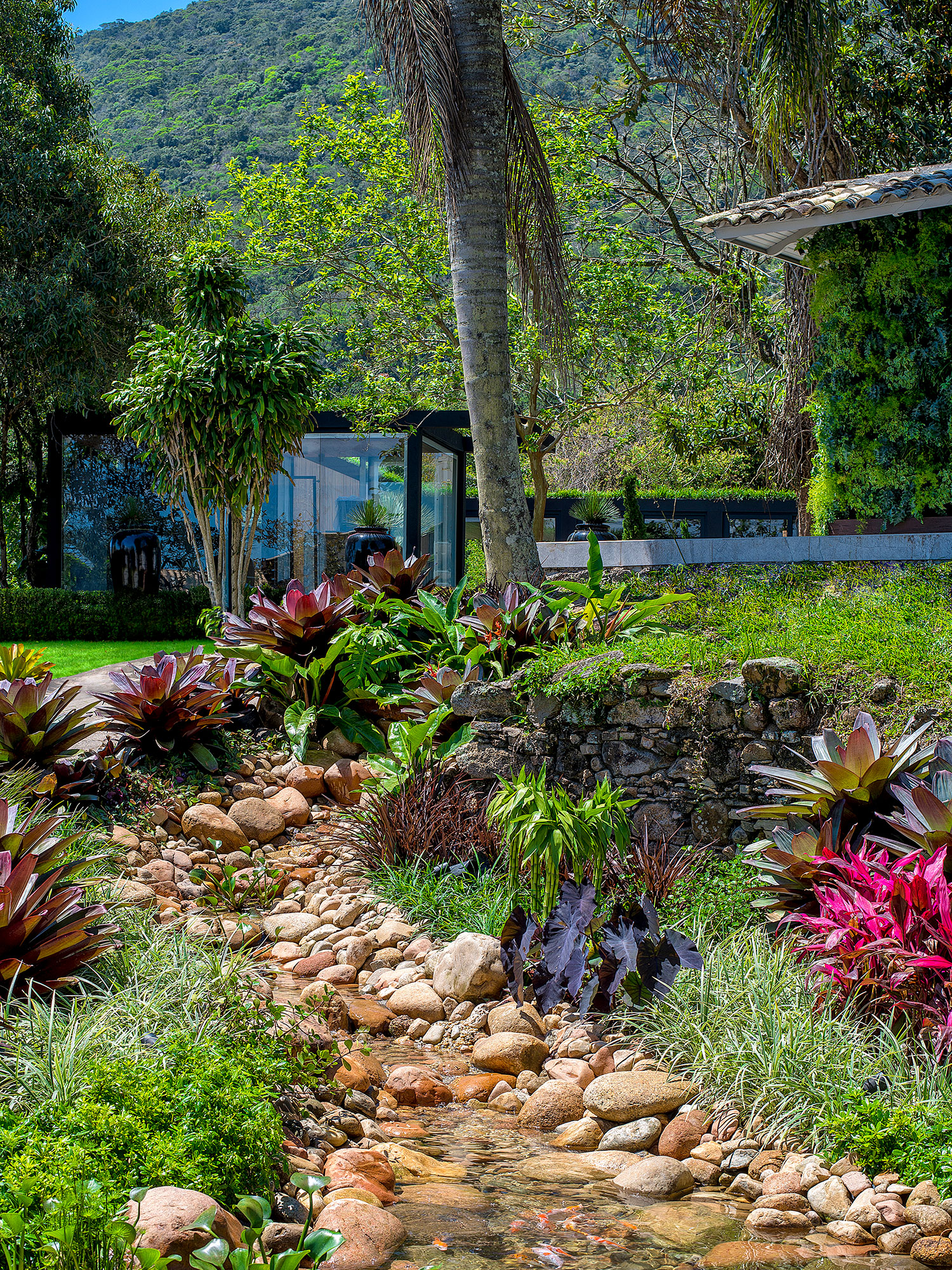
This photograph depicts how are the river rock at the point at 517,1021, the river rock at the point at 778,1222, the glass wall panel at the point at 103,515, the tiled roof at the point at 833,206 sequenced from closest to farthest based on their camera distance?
the river rock at the point at 778,1222 < the river rock at the point at 517,1021 < the tiled roof at the point at 833,206 < the glass wall panel at the point at 103,515

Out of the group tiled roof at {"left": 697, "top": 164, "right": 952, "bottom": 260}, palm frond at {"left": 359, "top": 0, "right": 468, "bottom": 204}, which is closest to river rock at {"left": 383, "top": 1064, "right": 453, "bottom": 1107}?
palm frond at {"left": 359, "top": 0, "right": 468, "bottom": 204}

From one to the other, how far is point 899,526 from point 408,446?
7.53 meters

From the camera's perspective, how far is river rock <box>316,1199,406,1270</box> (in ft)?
8.77

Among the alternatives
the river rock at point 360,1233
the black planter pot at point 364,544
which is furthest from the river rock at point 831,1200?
the black planter pot at point 364,544

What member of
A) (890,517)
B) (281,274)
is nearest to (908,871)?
(890,517)

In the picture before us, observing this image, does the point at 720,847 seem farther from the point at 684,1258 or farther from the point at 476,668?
the point at 684,1258

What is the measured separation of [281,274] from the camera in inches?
768

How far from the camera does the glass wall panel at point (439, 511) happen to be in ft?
50.1

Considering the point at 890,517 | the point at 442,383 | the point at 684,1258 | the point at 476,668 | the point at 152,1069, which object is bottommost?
the point at 684,1258

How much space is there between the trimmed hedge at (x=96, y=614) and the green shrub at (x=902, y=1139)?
12.8 meters

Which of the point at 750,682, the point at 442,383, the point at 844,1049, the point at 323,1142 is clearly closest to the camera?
the point at 323,1142

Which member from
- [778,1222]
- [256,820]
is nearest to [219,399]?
[256,820]

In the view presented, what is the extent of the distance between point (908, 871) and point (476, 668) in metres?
3.19

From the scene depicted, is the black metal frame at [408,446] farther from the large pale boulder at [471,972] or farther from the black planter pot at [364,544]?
the large pale boulder at [471,972]
